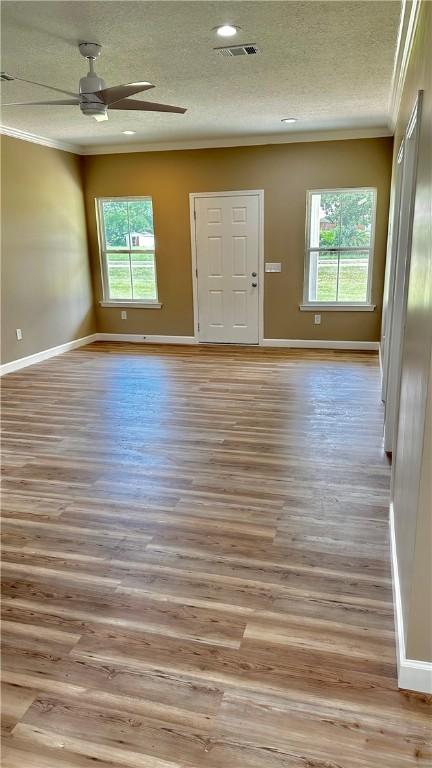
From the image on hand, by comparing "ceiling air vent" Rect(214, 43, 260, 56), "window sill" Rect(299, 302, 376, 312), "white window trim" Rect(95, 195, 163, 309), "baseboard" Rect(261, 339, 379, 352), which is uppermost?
"ceiling air vent" Rect(214, 43, 260, 56)

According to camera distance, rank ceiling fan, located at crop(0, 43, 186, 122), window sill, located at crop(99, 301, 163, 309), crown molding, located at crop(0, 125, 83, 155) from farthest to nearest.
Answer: window sill, located at crop(99, 301, 163, 309)
crown molding, located at crop(0, 125, 83, 155)
ceiling fan, located at crop(0, 43, 186, 122)

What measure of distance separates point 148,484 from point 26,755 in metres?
1.75

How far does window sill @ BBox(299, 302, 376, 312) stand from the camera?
6.60 meters

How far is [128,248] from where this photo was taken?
24.3ft

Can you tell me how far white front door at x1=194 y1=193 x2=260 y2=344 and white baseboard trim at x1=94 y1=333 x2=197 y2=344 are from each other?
0.37 metres

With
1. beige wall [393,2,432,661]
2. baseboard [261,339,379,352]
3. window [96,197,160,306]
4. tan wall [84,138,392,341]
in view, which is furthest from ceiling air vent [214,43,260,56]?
baseboard [261,339,379,352]

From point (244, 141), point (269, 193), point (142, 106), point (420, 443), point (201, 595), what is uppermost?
point (244, 141)

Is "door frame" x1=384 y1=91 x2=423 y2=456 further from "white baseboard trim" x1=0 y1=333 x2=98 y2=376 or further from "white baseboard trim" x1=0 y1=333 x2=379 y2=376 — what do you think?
"white baseboard trim" x1=0 y1=333 x2=98 y2=376

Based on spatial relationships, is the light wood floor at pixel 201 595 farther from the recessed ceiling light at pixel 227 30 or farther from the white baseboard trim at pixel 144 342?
the recessed ceiling light at pixel 227 30

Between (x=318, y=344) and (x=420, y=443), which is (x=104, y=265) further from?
(x=420, y=443)

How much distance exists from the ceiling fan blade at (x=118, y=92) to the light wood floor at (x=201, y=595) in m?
2.38

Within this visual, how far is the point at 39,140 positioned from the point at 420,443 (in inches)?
248

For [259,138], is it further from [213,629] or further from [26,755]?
[26,755]

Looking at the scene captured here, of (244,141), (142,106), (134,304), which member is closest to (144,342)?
(134,304)
